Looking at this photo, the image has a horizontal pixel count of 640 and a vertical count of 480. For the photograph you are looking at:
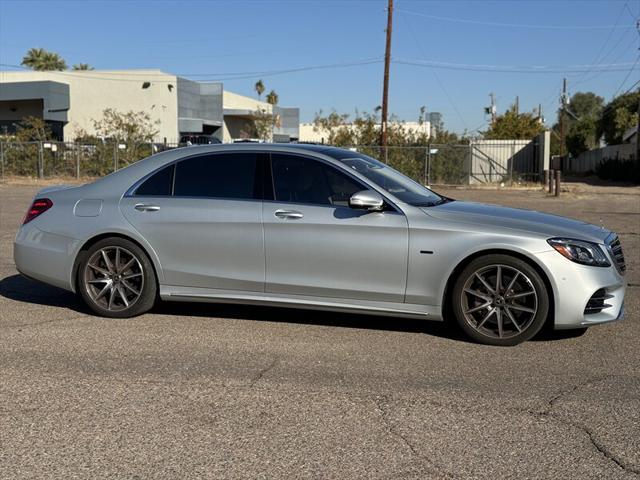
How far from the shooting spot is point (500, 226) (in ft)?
18.3

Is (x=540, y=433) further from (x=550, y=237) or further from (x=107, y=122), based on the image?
(x=107, y=122)

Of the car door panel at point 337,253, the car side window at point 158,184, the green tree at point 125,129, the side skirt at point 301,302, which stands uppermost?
the green tree at point 125,129

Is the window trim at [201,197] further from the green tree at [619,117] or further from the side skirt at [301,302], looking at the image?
the green tree at [619,117]

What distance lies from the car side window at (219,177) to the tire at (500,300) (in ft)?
6.54

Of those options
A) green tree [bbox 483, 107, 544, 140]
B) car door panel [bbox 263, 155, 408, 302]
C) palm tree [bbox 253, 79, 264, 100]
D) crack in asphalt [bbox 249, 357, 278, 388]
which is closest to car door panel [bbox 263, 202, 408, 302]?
car door panel [bbox 263, 155, 408, 302]

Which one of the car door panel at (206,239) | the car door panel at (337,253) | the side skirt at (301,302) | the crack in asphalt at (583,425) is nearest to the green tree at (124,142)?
the car door panel at (206,239)

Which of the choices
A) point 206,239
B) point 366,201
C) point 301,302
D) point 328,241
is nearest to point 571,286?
point 366,201

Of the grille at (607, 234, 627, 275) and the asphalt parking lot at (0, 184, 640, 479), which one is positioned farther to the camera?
the grille at (607, 234, 627, 275)

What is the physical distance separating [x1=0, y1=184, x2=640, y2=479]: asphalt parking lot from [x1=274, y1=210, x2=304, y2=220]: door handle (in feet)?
3.30

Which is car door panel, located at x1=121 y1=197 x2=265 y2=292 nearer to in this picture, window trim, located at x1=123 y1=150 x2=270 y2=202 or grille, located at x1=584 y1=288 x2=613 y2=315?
window trim, located at x1=123 y1=150 x2=270 y2=202

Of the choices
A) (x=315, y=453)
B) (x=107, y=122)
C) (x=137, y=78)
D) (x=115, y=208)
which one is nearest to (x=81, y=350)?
(x=115, y=208)

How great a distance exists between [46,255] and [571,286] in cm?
473

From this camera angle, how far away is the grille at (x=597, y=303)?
5.44 metres

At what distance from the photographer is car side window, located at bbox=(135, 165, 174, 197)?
645 cm
